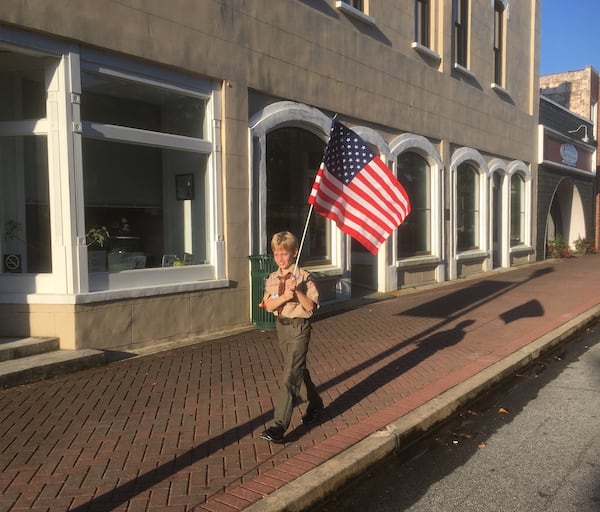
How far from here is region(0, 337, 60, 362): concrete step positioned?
243 inches

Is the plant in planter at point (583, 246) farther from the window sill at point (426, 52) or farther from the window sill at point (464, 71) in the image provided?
the window sill at point (426, 52)

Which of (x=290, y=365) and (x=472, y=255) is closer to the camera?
(x=290, y=365)

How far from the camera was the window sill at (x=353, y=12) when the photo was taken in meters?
10.6

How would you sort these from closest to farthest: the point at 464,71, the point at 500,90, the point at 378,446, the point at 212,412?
the point at 378,446 < the point at 212,412 < the point at 464,71 < the point at 500,90

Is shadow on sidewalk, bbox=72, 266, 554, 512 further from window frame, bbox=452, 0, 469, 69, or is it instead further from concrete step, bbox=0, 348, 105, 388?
window frame, bbox=452, 0, 469, 69

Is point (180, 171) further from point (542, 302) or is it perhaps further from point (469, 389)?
point (542, 302)

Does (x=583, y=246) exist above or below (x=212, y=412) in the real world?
above

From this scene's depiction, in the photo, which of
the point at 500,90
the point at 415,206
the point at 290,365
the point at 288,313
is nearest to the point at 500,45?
the point at 500,90

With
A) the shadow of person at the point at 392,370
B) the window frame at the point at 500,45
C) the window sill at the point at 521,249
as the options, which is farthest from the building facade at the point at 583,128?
the shadow of person at the point at 392,370

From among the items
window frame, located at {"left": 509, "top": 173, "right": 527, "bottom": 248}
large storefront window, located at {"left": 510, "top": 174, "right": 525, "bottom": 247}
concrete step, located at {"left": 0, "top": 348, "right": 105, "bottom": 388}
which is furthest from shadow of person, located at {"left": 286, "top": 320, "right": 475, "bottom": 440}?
window frame, located at {"left": 509, "top": 173, "right": 527, "bottom": 248}

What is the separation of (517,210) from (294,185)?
11815mm

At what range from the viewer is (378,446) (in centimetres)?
Answer: 427

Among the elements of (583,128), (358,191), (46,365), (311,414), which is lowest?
(311,414)

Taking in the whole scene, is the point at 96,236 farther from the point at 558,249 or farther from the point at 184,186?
the point at 558,249
